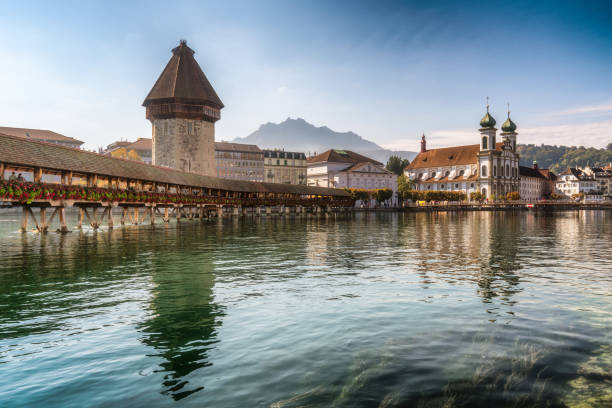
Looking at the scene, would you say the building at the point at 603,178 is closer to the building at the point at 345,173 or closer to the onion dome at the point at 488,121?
the onion dome at the point at 488,121

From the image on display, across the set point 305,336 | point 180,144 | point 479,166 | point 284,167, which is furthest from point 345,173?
point 305,336

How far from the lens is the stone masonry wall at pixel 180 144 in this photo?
66562 mm

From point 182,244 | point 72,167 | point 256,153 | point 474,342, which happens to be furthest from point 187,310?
point 256,153

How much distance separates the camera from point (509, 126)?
14425 cm

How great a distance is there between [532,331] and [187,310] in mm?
6743

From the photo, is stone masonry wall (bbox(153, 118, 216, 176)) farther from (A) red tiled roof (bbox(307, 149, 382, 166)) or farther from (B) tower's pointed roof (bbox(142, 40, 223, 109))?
(A) red tiled roof (bbox(307, 149, 382, 166))

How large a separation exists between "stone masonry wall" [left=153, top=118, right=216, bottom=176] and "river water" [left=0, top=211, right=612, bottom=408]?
51101 mm

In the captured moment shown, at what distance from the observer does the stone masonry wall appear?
218 ft

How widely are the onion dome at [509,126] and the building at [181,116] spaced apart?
346 feet

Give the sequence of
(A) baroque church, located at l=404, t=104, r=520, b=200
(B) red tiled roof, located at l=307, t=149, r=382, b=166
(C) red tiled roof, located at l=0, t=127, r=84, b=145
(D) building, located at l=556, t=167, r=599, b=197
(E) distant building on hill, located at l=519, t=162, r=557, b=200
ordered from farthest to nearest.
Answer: (D) building, located at l=556, t=167, r=599, b=197, (E) distant building on hill, located at l=519, t=162, r=557, b=200, (A) baroque church, located at l=404, t=104, r=520, b=200, (B) red tiled roof, located at l=307, t=149, r=382, b=166, (C) red tiled roof, located at l=0, t=127, r=84, b=145

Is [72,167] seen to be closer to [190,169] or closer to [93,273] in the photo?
[93,273]

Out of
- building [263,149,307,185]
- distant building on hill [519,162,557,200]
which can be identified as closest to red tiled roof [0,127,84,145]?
building [263,149,307,185]

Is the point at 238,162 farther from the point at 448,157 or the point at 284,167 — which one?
the point at 448,157

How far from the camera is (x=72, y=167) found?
105ft
